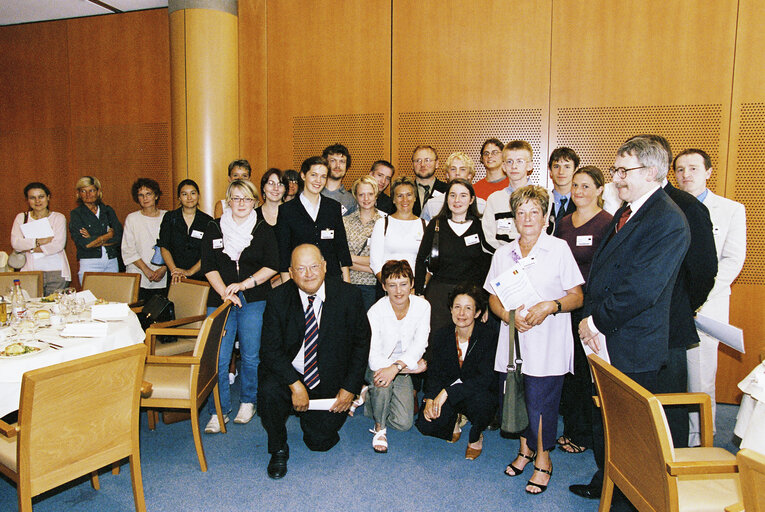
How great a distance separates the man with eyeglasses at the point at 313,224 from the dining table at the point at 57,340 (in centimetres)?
118

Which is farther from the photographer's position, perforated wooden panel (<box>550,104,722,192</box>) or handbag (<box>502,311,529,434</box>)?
→ perforated wooden panel (<box>550,104,722,192</box>)

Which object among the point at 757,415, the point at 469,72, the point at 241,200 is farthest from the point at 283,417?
the point at 469,72

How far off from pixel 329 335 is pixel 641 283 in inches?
70.2

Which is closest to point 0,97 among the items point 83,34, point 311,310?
point 83,34

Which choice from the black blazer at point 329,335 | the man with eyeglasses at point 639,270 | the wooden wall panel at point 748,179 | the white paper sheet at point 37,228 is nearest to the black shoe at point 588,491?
the man with eyeglasses at point 639,270

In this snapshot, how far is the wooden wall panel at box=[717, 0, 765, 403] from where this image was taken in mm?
4250

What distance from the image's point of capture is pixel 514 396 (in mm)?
2838

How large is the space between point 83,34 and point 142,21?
0.90 metres

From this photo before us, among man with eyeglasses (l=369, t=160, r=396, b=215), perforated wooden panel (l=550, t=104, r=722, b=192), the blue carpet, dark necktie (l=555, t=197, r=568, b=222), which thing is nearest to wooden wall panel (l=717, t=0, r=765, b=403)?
perforated wooden panel (l=550, t=104, r=722, b=192)

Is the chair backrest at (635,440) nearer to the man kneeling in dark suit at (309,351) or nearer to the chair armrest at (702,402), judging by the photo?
the chair armrest at (702,402)

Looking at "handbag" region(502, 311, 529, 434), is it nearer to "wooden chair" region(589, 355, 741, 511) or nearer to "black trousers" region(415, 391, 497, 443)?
"black trousers" region(415, 391, 497, 443)

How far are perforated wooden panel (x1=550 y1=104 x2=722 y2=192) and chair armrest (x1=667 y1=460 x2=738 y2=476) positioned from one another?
352 centimetres

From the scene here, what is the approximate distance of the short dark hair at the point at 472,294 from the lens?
3232 millimetres

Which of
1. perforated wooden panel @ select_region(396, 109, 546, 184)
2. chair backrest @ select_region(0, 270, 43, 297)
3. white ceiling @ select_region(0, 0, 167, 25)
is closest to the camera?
chair backrest @ select_region(0, 270, 43, 297)
